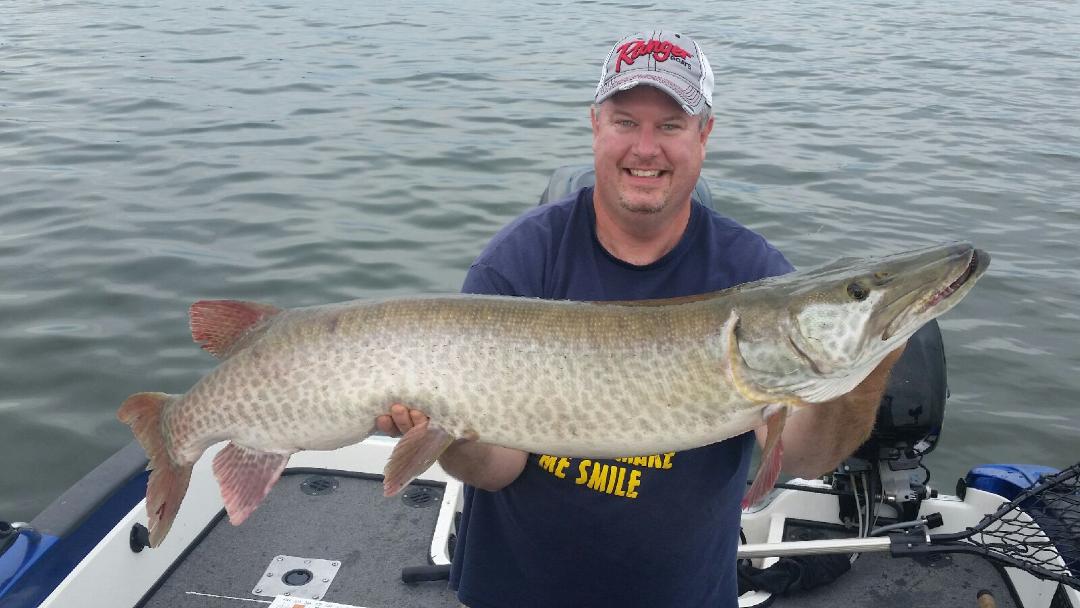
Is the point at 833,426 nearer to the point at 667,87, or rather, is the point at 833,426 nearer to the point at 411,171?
→ the point at 667,87

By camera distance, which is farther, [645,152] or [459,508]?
[459,508]

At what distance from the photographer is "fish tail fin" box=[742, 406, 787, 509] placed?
7.21 feet

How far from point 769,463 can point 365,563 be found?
1.99 meters

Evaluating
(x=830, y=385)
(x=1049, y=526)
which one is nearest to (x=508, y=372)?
(x=830, y=385)

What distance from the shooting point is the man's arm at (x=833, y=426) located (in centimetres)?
237

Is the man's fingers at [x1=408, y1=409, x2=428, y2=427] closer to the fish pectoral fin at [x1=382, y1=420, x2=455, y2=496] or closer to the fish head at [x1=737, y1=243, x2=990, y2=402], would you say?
the fish pectoral fin at [x1=382, y1=420, x2=455, y2=496]

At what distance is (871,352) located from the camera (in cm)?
214

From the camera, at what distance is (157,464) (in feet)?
8.36

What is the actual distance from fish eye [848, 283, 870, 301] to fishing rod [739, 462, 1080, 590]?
47.7 inches

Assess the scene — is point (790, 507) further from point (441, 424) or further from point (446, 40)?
point (446, 40)

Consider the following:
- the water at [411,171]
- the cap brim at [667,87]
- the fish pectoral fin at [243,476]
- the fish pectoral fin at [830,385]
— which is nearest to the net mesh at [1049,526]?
the fish pectoral fin at [830,385]

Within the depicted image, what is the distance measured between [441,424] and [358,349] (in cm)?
28

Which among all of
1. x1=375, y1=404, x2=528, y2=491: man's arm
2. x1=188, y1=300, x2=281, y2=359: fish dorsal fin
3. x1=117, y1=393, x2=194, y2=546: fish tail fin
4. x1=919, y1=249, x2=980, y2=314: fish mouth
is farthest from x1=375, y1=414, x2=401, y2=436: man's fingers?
x1=919, y1=249, x2=980, y2=314: fish mouth

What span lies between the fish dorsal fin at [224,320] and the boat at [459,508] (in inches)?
37.1
